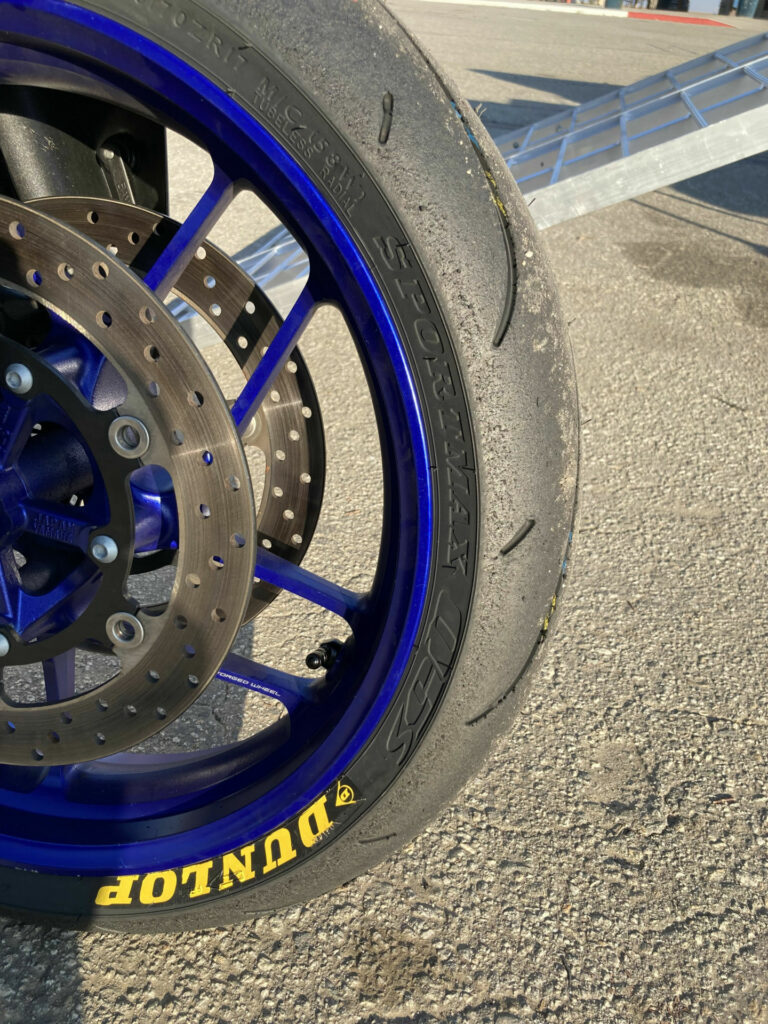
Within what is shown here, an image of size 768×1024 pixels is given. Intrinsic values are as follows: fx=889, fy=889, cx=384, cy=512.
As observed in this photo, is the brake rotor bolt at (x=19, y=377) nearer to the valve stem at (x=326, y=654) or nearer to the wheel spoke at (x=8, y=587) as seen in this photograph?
the wheel spoke at (x=8, y=587)

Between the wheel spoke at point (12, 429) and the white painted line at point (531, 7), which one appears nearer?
the wheel spoke at point (12, 429)

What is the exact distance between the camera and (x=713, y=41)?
1666cm

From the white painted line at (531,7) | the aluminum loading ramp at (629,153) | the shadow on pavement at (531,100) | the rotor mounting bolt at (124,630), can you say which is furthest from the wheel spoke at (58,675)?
the white painted line at (531,7)

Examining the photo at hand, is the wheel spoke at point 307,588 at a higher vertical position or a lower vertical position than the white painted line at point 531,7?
lower

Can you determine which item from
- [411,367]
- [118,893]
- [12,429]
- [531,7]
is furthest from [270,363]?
[531,7]

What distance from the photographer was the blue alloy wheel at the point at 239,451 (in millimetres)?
1050

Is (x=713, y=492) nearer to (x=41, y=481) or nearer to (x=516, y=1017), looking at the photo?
(x=516, y=1017)

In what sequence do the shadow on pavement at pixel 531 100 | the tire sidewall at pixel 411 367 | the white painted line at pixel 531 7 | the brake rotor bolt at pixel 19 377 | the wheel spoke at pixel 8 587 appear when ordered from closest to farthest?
the tire sidewall at pixel 411 367
the brake rotor bolt at pixel 19 377
the wheel spoke at pixel 8 587
the shadow on pavement at pixel 531 100
the white painted line at pixel 531 7

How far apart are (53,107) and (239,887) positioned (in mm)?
1216

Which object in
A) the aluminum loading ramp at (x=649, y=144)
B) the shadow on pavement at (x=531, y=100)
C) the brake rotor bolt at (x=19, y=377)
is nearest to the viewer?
the brake rotor bolt at (x=19, y=377)

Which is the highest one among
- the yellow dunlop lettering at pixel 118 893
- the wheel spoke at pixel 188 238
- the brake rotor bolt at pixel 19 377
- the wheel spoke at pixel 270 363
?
the wheel spoke at pixel 188 238

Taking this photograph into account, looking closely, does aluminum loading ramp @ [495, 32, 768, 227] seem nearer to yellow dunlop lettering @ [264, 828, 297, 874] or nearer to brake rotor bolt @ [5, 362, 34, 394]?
A: brake rotor bolt @ [5, 362, 34, 394]

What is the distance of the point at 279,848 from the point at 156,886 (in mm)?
223

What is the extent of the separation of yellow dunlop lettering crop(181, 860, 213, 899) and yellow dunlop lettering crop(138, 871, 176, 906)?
19mm
